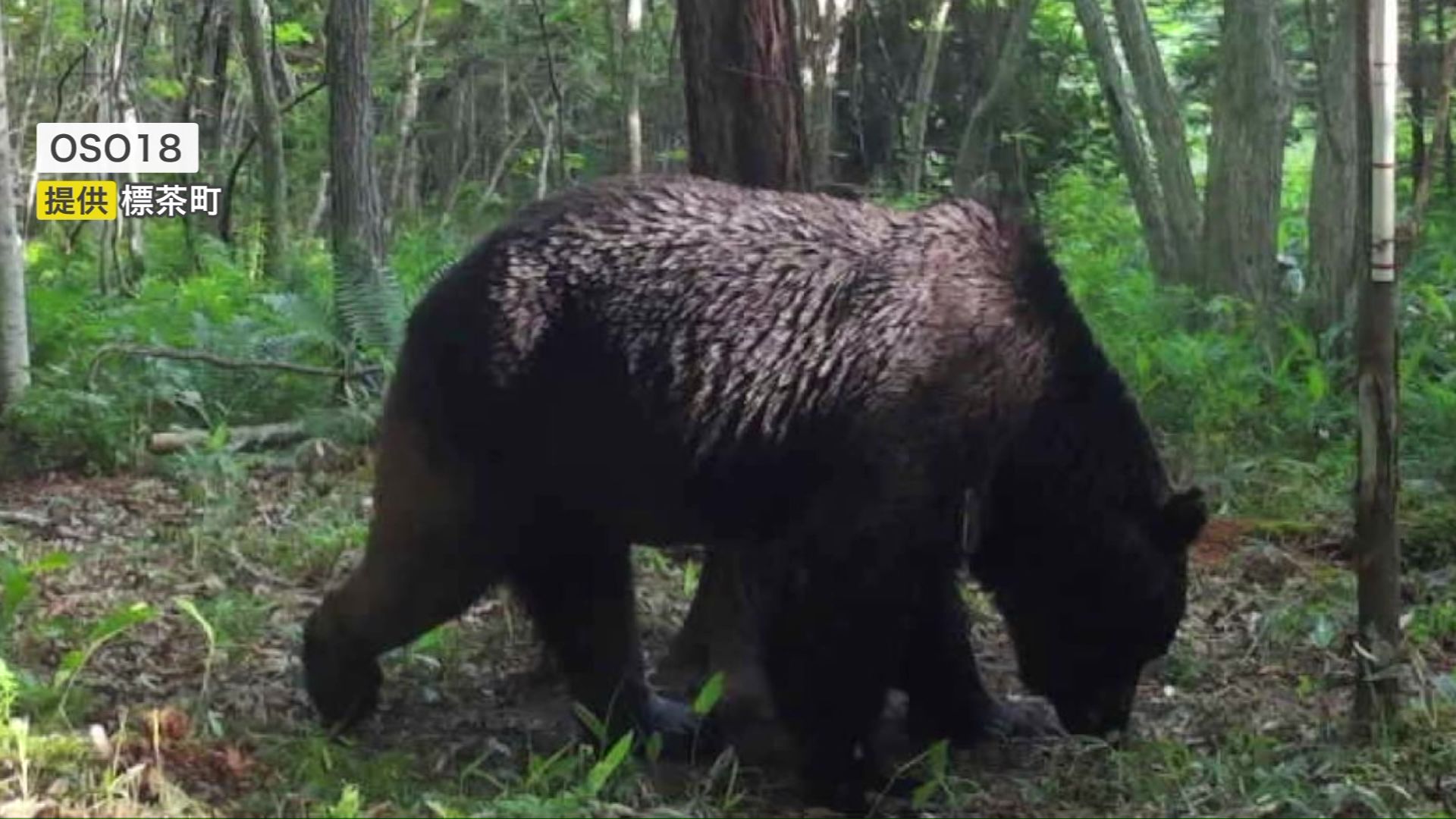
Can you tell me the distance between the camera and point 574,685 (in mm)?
6742

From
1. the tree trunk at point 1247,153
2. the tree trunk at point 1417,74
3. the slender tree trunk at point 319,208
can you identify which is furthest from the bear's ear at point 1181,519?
the slender tree trunk at point 319,208

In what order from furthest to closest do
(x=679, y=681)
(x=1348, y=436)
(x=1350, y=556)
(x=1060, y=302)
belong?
(x=1348, y=436) < (x=1350, y=556) < (x=679, y=681) < (x=1060, y=302)

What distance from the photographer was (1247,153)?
45.2 feet

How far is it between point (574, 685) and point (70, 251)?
45.0 ft

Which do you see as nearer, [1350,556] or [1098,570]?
[1098,570]

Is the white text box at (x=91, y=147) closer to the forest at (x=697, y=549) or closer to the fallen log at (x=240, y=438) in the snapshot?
the forest at (x=697, y=549)

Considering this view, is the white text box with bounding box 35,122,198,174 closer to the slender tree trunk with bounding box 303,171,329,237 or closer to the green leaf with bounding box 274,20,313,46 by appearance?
the green leaf with bounding box 274,20,313,46

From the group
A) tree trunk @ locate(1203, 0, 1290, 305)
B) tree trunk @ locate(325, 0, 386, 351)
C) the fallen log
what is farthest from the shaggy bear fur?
tree trunk @ locate(1203, 0, 1290, 305)

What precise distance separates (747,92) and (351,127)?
17.2 feet

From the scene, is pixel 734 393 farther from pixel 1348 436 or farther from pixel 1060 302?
pixel 1348 436

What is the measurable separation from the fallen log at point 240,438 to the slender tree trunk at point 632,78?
3.94 metres

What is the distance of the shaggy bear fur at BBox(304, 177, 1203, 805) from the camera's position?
6184 millimetres

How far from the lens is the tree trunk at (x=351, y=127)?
1218 cm

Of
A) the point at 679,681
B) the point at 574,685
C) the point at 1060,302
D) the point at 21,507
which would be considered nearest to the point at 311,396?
the point at 21,507
